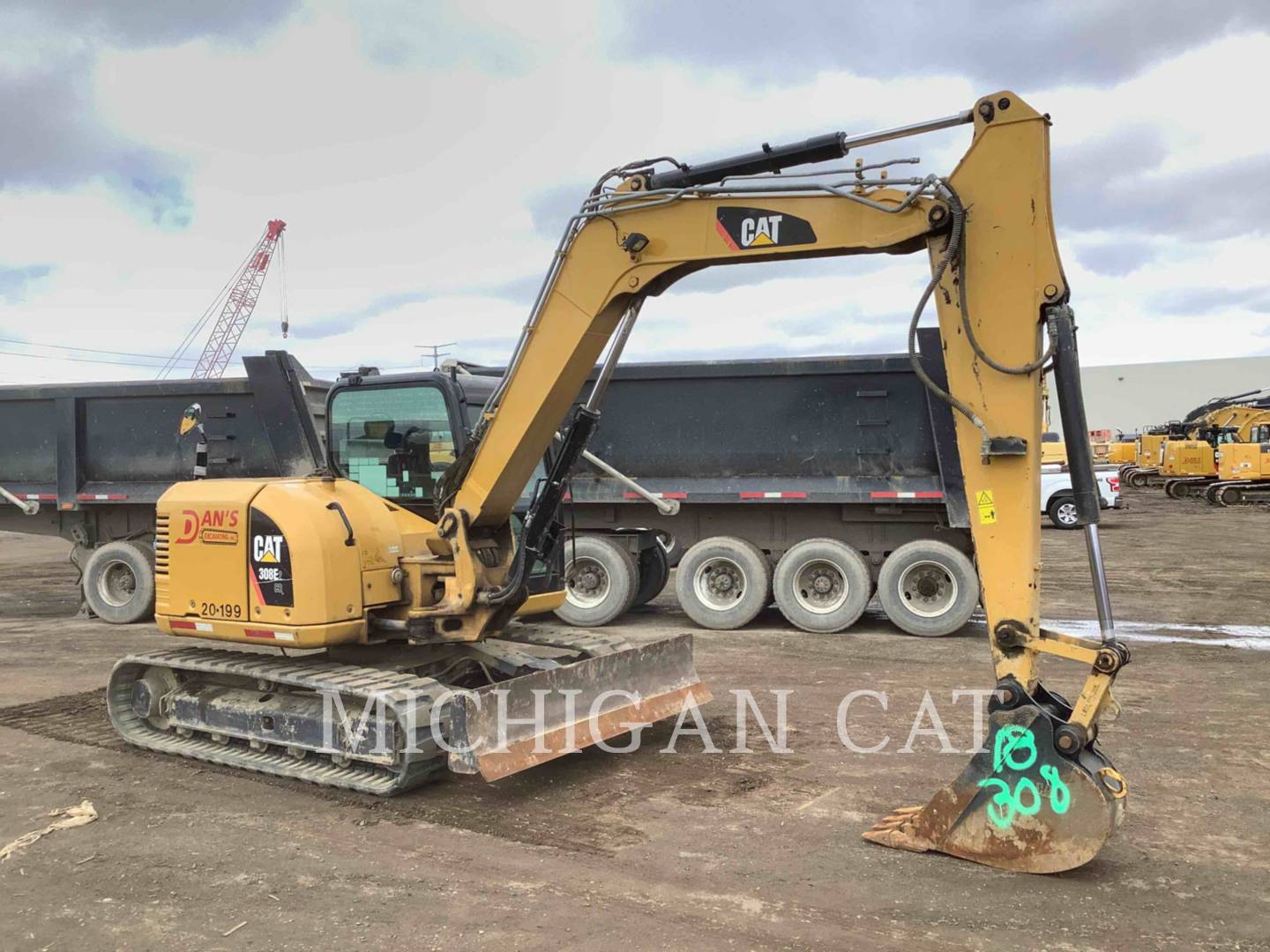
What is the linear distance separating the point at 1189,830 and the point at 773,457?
671 cm

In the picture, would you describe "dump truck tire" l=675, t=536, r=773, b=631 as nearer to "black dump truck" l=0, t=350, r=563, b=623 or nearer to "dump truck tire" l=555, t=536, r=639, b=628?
"dump truck tire" l=555, t=536, r=639, b=628

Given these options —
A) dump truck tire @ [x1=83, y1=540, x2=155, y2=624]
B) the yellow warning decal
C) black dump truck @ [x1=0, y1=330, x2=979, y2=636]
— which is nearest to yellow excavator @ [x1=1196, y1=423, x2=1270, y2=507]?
black dump truck @ [x1=0, y1=330, x2=979, y2=636]

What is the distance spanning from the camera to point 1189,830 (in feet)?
17.1

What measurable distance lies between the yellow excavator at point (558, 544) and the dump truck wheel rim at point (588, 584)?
418cm

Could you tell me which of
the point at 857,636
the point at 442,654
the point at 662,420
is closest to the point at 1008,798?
the point at 442,654

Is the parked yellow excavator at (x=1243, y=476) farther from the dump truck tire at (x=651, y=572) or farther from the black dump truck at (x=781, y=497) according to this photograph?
the dump truck tire at (x=651, y=572)

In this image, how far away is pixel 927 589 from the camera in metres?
11.1

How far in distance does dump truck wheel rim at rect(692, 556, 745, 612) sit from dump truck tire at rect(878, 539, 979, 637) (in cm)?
152

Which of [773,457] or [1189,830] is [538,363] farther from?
[773,457]

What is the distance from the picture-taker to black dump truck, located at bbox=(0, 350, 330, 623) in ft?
41.4

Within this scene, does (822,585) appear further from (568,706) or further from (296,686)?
(296,686)

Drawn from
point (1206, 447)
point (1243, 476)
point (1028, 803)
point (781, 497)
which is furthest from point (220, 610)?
point (1206, 447)

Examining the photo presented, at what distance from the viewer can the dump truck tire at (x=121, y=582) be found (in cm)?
1273

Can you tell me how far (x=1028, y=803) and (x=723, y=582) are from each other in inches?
280
